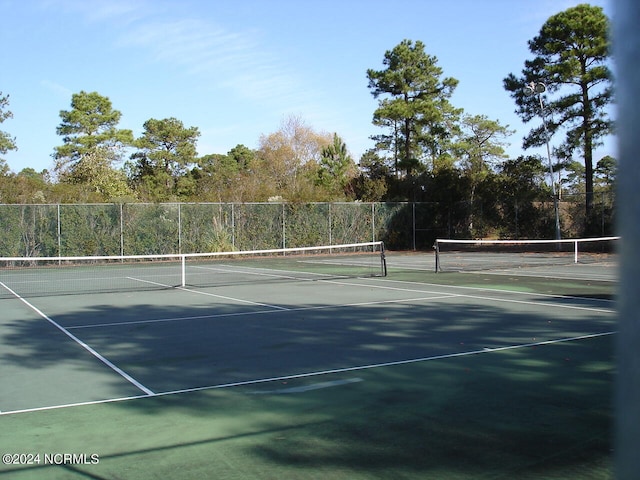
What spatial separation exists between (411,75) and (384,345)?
35.7 meters

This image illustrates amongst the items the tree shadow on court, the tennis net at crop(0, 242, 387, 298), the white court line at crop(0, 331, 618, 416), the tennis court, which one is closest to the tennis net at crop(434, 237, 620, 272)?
the tennis net at crop(0, 242, 387, 298)

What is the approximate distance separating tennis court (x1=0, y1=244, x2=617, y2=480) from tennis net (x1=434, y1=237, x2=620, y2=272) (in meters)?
6.49

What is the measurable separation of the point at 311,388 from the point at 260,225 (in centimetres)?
2504

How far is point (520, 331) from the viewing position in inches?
358

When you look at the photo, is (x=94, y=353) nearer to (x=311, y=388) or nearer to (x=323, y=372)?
(x=323, y=372)

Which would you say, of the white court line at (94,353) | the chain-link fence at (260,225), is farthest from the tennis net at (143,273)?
the white court line at (94,353)

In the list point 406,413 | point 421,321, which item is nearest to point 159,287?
point 421,321

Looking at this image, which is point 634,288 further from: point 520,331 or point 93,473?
point 520,331

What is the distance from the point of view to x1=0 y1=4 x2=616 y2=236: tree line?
3198 cm

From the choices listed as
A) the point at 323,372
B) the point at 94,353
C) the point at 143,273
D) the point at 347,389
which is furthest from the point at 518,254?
the point at 347,389

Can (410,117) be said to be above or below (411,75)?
below

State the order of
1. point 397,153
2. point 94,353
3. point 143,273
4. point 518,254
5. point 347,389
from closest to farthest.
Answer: point 347,389 < point 94,353 < point 143,273 < point 518,254 < point 397,153

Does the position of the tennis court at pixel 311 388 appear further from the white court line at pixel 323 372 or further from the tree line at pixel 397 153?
the tree line at pixel 397 153

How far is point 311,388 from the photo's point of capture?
624cm
